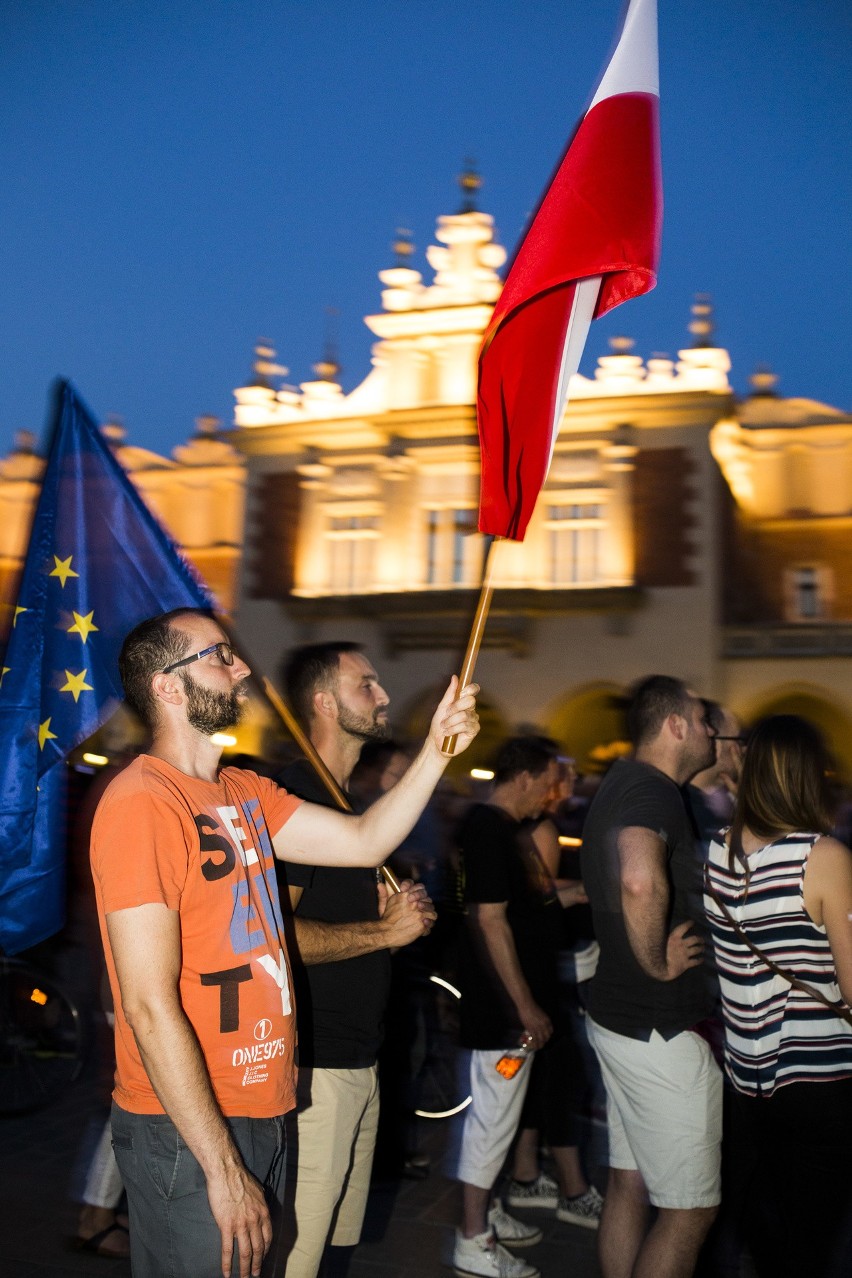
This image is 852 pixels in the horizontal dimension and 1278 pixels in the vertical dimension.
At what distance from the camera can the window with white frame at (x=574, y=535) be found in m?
21.7

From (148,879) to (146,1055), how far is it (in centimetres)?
32

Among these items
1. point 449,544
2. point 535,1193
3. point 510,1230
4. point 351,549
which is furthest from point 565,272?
point 351,549

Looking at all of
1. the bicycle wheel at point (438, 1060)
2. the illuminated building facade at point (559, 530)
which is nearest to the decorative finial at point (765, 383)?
the illuminated building facade at point (559, 530)

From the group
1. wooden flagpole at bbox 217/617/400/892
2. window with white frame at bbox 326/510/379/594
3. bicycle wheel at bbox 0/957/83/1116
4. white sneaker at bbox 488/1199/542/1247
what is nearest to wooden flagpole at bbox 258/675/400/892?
wooden flagpole at bbox 217/617/400/892

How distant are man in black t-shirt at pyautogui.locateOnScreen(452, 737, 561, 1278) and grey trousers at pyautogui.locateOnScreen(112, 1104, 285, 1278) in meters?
2.08

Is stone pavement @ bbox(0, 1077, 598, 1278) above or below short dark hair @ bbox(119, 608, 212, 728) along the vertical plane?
below

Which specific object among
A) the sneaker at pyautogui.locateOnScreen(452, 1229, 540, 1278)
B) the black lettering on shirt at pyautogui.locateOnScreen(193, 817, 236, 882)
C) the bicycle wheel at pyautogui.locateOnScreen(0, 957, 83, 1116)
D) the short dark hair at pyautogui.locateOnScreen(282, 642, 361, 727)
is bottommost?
the sneaker at pyautogui.locateOnScreen(452, 1229, 540, 1278)

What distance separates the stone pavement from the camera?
4023 millimetres

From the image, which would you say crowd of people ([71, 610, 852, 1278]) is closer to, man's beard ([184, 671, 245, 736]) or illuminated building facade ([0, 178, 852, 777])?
man's beard ([184, 671, 245, 736])

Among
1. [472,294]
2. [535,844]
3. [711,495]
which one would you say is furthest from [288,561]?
[535,844]

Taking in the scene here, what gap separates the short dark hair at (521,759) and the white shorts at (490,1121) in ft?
3.53

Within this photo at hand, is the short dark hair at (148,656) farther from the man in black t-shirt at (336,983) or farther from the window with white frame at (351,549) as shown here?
the window with white frame at (351,549)

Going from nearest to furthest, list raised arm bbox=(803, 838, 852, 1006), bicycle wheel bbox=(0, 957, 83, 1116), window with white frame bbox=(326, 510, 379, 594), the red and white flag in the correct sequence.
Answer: raised arm bbox=(803, 838, 852, 1006), the red and white flag, bicycle wheel bbox=(0, 957, 83, 1116), window with white frame bbox=(326, 510, 379, 594)

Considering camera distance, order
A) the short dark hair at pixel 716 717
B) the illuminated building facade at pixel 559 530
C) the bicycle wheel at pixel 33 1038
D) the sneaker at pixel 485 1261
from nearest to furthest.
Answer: the sneaker at pixel 485 1261, the short dark hair at pixel 716 717, the bicycle wheel at pixel 33 1038, the illuminated building facade at pixel 559 530
